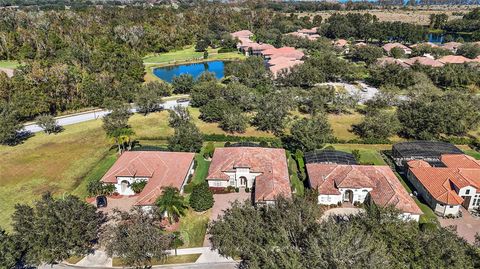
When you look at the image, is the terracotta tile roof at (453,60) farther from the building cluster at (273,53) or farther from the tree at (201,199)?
the tree at (201,199)

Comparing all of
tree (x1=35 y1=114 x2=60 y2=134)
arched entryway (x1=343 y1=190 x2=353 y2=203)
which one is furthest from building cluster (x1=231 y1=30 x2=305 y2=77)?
tree (x1=35 y1=114 x2=60 y2=134)

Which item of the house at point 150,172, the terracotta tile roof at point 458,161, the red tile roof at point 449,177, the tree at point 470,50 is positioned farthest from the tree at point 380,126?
the tree at point 470,50

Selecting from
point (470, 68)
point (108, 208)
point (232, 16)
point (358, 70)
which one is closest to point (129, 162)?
point (108, 208)

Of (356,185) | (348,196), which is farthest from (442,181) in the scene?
(348,196)

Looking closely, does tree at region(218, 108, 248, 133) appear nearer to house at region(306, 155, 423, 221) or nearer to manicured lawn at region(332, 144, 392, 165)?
manicured lawn at region(332, 144, 392, 165)

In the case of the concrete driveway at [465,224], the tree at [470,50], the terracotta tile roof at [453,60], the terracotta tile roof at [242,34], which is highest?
the terracotta tile roof at [242,34]

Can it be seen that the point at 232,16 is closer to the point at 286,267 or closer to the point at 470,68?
the point at 470,68
